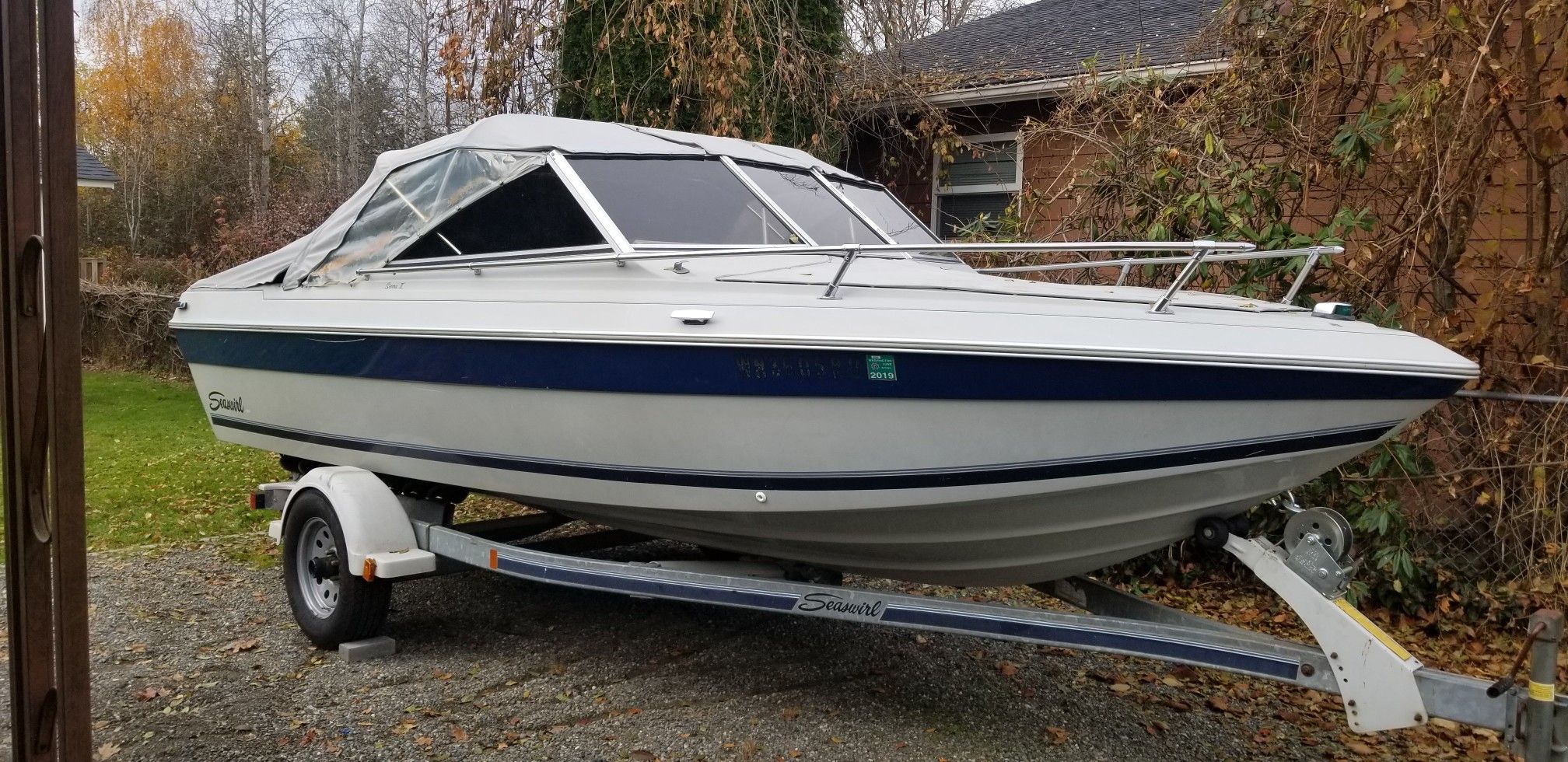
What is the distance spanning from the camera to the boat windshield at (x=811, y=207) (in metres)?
4.71

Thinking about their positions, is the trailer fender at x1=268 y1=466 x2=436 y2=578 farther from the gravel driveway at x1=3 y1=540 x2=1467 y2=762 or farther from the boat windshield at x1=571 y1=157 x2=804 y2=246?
the boat windshield at x1=571 y1=157 x2=804 y2=246

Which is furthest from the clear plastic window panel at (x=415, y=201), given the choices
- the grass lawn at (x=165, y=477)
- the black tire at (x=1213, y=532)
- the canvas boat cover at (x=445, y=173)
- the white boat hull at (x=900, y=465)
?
the black tire at (x=1213, y=532)

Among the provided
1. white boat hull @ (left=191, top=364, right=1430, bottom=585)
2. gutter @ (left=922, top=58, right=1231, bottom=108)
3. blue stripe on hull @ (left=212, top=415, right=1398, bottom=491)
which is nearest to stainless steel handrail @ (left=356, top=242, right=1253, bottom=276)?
white boat hull @ (left=191, top=364, right=1430, bottom=585)

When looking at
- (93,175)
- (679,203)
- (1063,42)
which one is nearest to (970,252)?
(679,203)

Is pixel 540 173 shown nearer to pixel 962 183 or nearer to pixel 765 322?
pixel 765 322

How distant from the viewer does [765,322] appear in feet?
11.5

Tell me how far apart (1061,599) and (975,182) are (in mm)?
6514

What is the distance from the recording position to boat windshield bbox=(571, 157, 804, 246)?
4.38 metres

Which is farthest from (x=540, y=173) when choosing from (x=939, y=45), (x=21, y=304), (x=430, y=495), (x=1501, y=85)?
(x=939, y=45)

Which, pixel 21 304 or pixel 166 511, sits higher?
pixel 21 304

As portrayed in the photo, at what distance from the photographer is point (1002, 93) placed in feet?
30.7

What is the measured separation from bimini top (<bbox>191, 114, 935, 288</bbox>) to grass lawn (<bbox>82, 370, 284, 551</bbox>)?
247cm

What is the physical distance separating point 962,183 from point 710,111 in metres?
2.66

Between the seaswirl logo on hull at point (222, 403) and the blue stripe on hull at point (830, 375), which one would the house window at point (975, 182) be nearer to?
the seaswirl logo on hull at point (222, 403)
